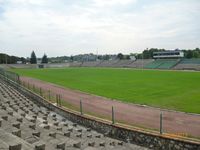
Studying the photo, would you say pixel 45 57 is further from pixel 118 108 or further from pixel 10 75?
pixel 118 108

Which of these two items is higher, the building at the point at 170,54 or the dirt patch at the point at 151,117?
the building at the point at 170,54

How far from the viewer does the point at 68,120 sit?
20031 mm

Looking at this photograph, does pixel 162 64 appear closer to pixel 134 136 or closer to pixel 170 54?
pixel 170 54

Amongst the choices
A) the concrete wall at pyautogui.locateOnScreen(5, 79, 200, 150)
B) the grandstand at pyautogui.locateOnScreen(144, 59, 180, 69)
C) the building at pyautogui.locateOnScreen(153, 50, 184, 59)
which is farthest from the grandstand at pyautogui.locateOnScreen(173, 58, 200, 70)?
the concrete wall at pyautogui.locateOnScreen(5, 79, 200, 150)

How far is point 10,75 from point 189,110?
27793mm

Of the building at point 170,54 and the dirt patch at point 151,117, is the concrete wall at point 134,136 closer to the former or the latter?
the dirt patch at point 151,117

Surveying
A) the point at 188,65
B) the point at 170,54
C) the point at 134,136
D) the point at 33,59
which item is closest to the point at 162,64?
the point at 188,65

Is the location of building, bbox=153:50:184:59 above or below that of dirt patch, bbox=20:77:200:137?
above

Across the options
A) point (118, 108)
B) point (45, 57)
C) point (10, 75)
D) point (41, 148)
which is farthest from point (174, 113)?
point (45, 57)

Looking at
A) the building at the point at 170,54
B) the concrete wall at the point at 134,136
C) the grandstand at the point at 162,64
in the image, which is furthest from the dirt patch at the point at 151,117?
the building at the point at 170,54

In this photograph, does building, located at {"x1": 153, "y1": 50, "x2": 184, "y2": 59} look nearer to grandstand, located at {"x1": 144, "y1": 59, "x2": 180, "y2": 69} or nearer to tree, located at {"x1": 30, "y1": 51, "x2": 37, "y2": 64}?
grandstand, located at {"x1": 144, "y1": 59, "x2": 180, "y2": 69}

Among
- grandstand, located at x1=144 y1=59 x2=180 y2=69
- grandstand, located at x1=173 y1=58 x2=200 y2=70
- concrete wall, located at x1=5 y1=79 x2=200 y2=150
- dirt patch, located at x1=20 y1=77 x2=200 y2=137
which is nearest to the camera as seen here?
concrete wall, located at x1=5 y1=79 x2=200 y2=150

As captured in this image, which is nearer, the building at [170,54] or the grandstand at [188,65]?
the grandstand at [188,65]

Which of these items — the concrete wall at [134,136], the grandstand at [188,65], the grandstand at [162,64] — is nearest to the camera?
the concrete wall at [134,136]
